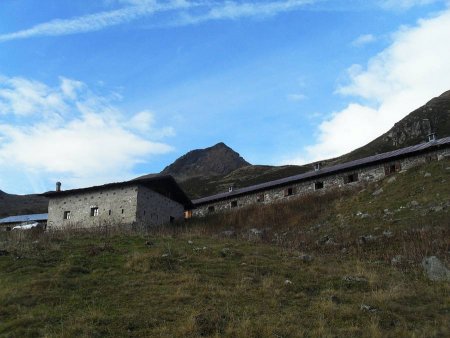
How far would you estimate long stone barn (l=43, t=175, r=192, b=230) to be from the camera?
36.3m

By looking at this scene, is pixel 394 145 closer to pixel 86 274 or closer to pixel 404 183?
pixel 404 183

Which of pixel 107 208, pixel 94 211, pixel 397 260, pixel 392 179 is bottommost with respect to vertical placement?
pixel 397 260

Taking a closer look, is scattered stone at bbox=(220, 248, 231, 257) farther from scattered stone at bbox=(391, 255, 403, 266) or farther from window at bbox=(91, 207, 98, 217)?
window at bbox=(91, 207, 98, 217)

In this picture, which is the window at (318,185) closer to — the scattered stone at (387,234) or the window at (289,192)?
the window at (289,192)

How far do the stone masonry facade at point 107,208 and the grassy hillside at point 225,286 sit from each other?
1220 cm

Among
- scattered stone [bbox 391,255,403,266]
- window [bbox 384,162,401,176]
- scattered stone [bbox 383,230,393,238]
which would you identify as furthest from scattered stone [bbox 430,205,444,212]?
window [bbox 384,162,401,176]

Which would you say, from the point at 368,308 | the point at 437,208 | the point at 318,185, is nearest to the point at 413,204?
the point at 437,208

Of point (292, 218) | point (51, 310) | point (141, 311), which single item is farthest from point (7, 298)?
point (292, 218)

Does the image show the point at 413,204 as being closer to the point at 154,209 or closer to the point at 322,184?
the point at 322,184

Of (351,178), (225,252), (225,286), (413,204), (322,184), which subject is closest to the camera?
(225,286)

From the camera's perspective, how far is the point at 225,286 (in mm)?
13312

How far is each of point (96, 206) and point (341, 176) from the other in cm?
2136

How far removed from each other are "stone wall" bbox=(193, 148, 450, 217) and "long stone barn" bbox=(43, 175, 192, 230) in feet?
27.7

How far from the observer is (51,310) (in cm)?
1123
